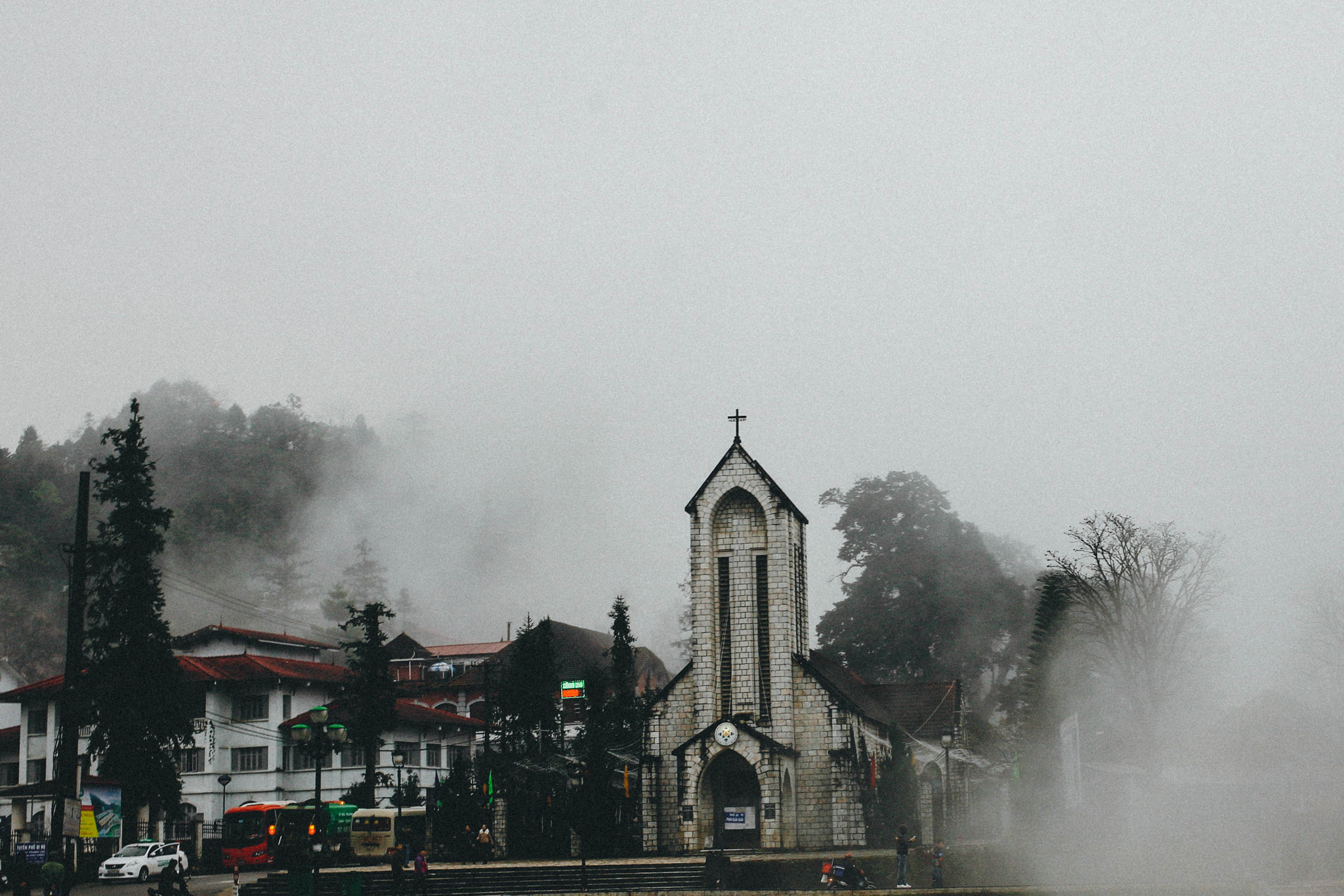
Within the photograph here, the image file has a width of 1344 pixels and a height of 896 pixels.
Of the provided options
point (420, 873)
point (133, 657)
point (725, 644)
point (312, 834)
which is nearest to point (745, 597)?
point (725, 644)

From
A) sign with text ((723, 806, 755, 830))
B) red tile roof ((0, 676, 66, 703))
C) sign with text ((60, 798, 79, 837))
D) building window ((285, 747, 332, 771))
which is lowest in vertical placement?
sign with text ((723, 806, 755, 830))

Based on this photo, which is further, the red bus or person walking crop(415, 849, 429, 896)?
the red bus

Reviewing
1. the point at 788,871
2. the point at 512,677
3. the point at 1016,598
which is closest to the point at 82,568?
the point at 788,871

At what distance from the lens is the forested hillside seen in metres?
117

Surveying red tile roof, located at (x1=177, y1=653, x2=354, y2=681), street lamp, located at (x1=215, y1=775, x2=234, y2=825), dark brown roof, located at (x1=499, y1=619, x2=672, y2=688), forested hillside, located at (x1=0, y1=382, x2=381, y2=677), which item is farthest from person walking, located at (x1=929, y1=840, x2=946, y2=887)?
forested hillside, located at (x1=0, y1=382, x2=381, y2=677)

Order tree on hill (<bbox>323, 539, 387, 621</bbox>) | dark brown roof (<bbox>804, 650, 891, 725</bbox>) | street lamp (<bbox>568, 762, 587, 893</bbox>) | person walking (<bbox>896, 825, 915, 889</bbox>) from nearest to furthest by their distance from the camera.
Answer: person walking (<bbox>896, 825, 915, 889</bbox>)
street lamp (<bbox>568, 762, 587, 893</bbox>)
dark brown roof (<bbox>804, 650, 891, 725</bbox>)
tree on hill (<bbox>323, 539, 387, 621</bbox>)

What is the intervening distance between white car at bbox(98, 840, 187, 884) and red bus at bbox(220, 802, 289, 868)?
302cm

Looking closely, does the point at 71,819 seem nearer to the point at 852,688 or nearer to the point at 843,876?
the point at 843,876

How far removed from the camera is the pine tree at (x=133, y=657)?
47.1 meters

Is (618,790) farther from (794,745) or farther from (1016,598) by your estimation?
(1016,598)

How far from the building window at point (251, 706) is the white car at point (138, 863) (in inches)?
693

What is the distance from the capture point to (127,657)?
4791 centimetres

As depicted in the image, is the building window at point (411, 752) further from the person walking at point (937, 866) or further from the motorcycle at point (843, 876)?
the person walking at point (937, 866)

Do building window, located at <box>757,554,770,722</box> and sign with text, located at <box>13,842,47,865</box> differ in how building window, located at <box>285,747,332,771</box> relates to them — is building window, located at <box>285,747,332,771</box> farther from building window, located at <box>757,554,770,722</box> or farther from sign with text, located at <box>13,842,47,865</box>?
building window, located at <box>757,554,770,722</box>
